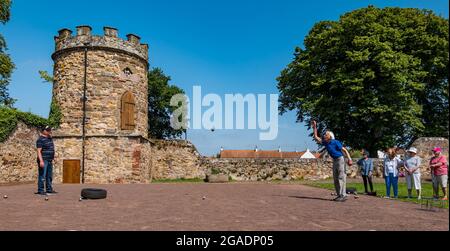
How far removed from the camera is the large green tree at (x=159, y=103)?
1497 inches

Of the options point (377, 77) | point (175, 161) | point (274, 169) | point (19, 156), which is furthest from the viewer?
point (175, 161)

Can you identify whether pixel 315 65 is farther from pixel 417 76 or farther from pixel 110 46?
pixel 110 46

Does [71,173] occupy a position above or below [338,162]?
below

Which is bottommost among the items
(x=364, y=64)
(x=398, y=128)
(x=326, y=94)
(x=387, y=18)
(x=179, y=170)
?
(x=179, y=170)

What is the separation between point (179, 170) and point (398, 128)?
16.1 m

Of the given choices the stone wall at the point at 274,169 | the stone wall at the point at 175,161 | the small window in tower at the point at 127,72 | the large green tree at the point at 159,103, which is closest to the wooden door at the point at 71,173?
the stone wall at the point at 175,161

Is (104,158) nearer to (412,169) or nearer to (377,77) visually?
(412,169)

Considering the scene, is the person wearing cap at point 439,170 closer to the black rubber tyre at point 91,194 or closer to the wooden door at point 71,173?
the black rubber tyre at point 91,194

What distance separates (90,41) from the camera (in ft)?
76.2

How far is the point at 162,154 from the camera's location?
27.9 m

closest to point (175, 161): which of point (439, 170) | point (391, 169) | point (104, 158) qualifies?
point (104, 158)

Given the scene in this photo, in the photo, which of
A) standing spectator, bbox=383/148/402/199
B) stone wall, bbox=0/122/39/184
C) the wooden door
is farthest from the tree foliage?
standing spectator, bbox=383/148/402/199

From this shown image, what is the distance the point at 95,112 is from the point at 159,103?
15.3 m
